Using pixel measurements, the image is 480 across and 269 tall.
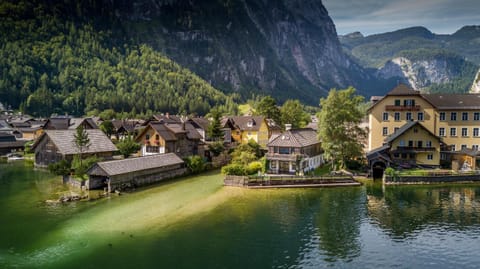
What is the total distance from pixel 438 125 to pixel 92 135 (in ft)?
195

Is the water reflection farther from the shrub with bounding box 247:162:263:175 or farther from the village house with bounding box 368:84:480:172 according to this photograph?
the shrub with bounding box 247:162:263:175

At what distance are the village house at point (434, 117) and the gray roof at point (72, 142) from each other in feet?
152

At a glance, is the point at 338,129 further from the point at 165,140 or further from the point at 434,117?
the point at 165,140

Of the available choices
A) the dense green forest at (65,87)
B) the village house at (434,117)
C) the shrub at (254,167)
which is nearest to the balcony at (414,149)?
the village house at (434,117)

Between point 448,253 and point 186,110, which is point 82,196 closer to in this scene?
point 448,253

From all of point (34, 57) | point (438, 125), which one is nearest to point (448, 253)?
point (438, 125)

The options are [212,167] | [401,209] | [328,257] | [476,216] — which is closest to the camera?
[328,257]

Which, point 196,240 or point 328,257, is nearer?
point 328,257

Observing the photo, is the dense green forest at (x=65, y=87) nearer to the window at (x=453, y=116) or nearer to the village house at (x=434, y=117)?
the village house at (x=434, y=117)

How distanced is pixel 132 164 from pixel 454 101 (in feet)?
180

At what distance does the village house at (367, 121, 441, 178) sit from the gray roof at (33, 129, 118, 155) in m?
43.6

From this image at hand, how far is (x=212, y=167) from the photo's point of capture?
6894cm

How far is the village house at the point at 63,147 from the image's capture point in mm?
61469

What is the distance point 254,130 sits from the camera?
83625 millimetres
